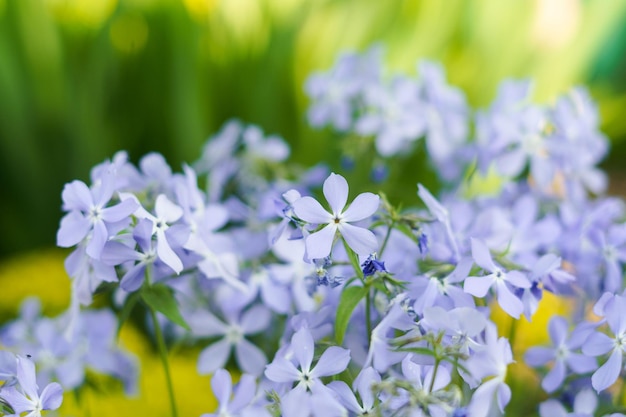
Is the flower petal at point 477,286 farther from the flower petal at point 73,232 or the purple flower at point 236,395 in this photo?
the flower petal at point 73,232

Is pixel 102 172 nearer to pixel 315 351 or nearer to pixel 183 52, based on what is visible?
pixel 315 351

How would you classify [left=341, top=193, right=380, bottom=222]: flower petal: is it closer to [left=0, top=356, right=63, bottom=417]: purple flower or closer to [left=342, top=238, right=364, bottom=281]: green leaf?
[left=342, top=238, right=364, bottom=281]: green leaf

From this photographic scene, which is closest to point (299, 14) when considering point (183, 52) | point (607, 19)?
point (183, 52)

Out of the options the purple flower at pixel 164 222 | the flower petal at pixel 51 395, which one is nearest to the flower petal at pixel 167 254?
the purple flower at pixel 164 222

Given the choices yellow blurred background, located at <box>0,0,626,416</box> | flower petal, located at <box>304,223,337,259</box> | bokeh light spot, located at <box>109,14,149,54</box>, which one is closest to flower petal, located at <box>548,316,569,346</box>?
flower petal, located at <box>304,223,337,259</box>

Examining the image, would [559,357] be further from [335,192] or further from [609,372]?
[335,192]

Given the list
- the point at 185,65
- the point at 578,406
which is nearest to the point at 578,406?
the point at 578,406

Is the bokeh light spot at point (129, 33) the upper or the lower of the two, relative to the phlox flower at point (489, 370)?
upper
